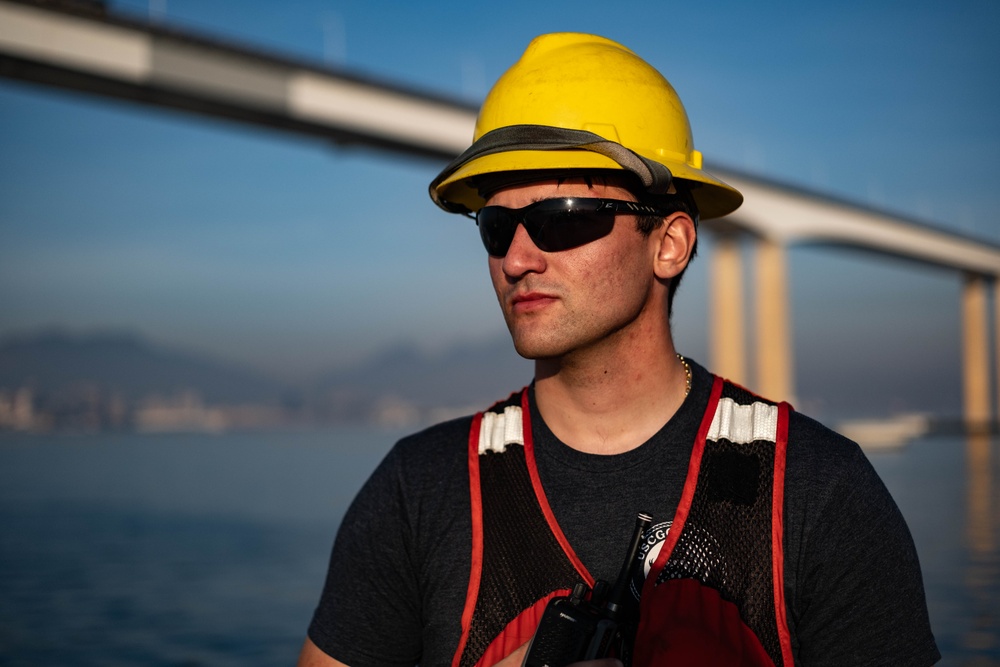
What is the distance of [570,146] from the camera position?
2104 millimetres

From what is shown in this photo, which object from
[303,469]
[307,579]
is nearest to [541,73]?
[307,579]

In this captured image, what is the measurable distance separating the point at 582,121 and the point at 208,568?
13061 mm

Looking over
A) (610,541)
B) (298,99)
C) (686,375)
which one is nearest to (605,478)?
(610,541)

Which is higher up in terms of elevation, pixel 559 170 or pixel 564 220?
pixel 559 170

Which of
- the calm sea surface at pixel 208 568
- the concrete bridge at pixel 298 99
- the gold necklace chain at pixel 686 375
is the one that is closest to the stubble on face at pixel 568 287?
the gold necklace chain at pixel 686 375

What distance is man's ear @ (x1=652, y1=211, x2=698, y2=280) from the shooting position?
234cm

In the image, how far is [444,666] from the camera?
208 cm

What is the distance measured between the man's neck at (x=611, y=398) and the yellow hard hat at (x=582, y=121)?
41 cm

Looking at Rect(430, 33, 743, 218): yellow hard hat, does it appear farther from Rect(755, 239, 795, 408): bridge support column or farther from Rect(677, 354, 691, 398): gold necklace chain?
Rect(755, 239, 795, 408): bridge support column

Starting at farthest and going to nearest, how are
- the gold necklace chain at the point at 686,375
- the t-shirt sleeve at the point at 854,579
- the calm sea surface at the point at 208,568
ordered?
the calm sea surface at the point at 208,568 → the gold necklace chain at the point at 686,375 → the t-shirt sleeve at the point at 854,579

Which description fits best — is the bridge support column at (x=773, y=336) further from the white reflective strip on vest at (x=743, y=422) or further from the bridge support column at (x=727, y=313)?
the white reflective strip on vest at (x=743, y=422)

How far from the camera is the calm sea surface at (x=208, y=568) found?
31.6 feet

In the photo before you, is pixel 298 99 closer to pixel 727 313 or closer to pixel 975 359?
pixel 727 313

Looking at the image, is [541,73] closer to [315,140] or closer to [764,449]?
[764,449]
